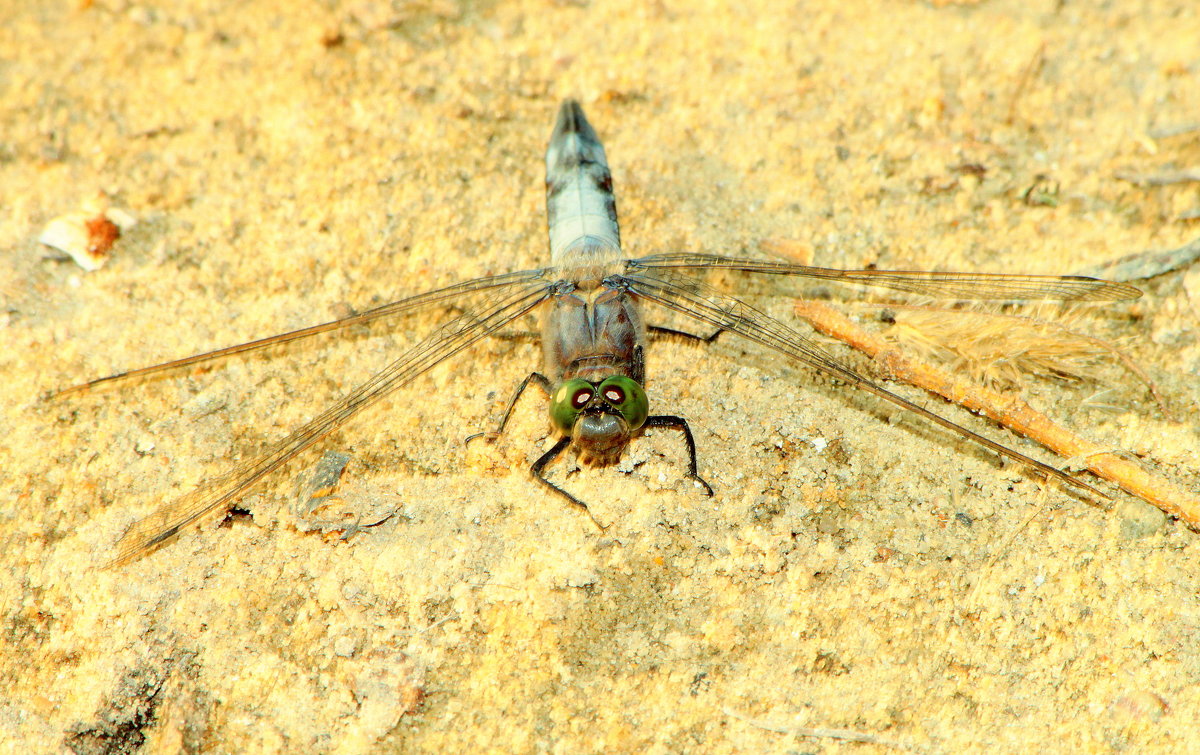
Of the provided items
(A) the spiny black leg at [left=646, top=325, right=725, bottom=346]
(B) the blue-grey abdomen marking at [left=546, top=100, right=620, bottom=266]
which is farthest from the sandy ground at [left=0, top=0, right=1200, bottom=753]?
(B) the blue-grey abdomen marking at [left=546, top=100, right=620, bottom=266]

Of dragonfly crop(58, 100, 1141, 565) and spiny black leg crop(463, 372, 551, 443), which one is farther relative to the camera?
spiny black leg crop(463, 372, 551, 443)

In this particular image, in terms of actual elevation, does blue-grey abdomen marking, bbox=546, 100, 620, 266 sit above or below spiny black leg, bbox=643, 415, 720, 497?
above

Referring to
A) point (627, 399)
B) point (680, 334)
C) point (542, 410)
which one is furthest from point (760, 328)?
point (542, 410)

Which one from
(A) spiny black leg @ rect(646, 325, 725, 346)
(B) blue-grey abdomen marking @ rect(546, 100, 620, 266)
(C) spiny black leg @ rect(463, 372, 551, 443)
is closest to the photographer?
(C) spiny black leg @ rect(463, 372, 551, 443)

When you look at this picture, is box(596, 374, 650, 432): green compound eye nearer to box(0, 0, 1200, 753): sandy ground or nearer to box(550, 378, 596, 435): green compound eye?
box(550, 378, 596, 435): green compound eye

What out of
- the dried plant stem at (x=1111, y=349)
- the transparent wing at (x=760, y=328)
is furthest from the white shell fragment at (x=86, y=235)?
the dried plant stem at (x=1111, y=349)

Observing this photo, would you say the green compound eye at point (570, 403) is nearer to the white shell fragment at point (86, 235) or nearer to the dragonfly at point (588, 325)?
the dragonfly at point (588, 325)

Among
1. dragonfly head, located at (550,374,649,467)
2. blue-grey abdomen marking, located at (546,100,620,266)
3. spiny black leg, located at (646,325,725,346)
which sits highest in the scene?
blue-grey abdomen marking, located at (546,100,620,266)
